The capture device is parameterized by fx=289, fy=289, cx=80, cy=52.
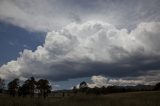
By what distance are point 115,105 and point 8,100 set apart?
22.6 ft

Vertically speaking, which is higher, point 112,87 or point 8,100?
point 112,87

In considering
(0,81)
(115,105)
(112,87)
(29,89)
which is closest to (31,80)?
(29,89)

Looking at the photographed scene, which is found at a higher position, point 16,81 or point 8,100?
point 16,81

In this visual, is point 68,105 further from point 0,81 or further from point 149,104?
point 0,81

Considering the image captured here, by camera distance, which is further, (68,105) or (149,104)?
(149,104)

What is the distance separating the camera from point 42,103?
54.6ft

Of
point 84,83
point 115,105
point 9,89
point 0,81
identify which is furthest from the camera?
point 84,83

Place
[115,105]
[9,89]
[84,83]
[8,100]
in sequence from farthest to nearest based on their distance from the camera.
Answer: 1. [84,83]
2. [9,89]
3. [115,105]
4. [8,100]

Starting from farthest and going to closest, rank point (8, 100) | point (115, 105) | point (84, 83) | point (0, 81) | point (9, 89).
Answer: point (84, 83) < point (9, 89) < point (0, 81) < point (115, 105) < point (8, 100)

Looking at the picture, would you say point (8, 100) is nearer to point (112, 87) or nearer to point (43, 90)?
point (43, 90)

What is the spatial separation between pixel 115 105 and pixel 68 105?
11.4ft

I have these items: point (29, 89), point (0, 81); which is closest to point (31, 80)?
point (29, 89)

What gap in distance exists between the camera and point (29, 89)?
10712 cm

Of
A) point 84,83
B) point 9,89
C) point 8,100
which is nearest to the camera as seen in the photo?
point 8,100
